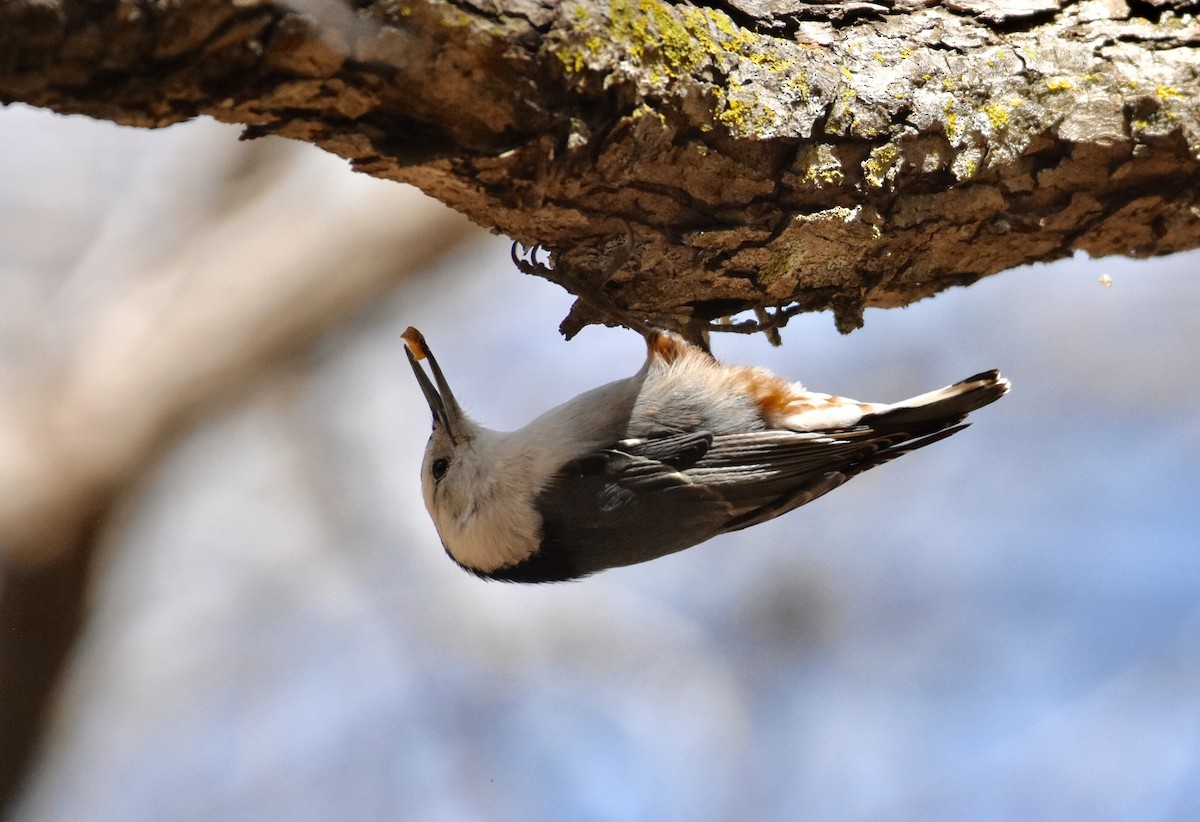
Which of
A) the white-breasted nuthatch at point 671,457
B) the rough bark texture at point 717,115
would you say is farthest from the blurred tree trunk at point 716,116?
the white-breasted nuthatch at point 671,457

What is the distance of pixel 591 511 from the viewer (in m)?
2.38

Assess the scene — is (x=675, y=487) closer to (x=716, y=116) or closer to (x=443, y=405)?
(x=443, y=405)

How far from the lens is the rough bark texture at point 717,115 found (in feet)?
4.17

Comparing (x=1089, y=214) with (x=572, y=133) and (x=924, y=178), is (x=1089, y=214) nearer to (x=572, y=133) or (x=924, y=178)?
(x=924, y=178)

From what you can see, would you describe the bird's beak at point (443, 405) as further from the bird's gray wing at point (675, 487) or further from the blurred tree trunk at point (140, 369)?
the blurred tree trunk at point (140, 369)

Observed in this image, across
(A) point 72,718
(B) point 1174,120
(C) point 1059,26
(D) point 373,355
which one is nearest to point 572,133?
(C) point 1059,26

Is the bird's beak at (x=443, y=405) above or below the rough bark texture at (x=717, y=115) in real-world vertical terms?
below

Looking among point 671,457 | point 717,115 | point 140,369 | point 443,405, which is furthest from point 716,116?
point 140,369

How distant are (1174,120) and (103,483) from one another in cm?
363

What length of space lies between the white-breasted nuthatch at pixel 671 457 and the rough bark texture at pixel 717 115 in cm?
28

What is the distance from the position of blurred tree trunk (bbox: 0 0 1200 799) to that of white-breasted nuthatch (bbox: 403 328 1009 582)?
0.87 ft

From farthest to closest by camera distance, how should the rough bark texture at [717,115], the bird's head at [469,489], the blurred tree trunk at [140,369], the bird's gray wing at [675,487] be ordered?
the blurred tree trunk at [140,369] → the bird's head at [469,489] → the bird's gray wing at [675,487] → the rough bark texture at [717,115]

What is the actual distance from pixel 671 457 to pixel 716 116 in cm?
94

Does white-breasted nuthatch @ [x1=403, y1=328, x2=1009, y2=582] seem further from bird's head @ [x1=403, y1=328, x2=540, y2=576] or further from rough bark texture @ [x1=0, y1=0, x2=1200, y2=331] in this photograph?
rough bark texture @ [x1=0, y1=0, x2=1200, y2=331]
